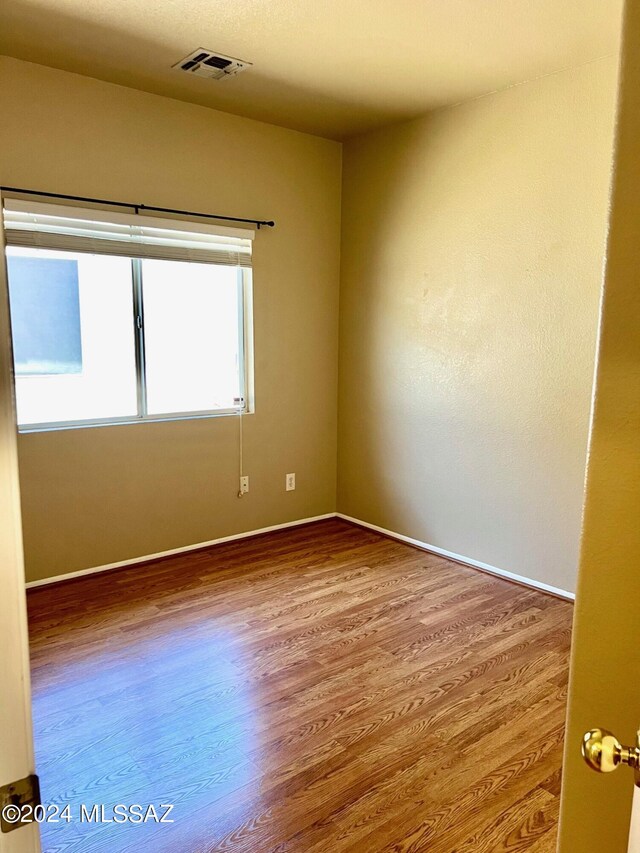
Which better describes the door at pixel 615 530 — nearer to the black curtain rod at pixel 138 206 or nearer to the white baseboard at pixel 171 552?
the black curtain rod at pixel 138 206

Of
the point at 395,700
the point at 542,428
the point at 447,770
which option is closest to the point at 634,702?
the point at 447,770

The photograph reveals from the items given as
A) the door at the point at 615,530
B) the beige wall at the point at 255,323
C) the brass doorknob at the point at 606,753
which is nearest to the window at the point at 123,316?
the beige wall at the point at 255,323

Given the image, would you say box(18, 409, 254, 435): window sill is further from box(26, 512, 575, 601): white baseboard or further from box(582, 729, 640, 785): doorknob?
box(582, 729, 640, 785): doorknob

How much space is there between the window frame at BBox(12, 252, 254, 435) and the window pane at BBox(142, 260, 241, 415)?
1.0 inches

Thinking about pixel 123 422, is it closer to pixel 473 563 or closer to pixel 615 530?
pixel 473 563

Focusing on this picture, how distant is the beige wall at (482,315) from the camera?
2963 mm

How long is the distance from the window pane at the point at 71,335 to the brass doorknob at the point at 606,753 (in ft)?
9.93

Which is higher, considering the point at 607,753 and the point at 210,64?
the point at 210,64

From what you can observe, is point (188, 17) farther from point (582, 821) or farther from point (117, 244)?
point (582, 821)

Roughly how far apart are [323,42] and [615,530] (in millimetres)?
2643

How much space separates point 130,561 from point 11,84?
8.28 feet

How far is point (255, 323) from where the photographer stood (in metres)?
3.88

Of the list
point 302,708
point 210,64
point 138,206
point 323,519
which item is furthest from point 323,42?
point 323,519

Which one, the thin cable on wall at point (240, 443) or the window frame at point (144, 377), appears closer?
the window frame at point (144, 377)
